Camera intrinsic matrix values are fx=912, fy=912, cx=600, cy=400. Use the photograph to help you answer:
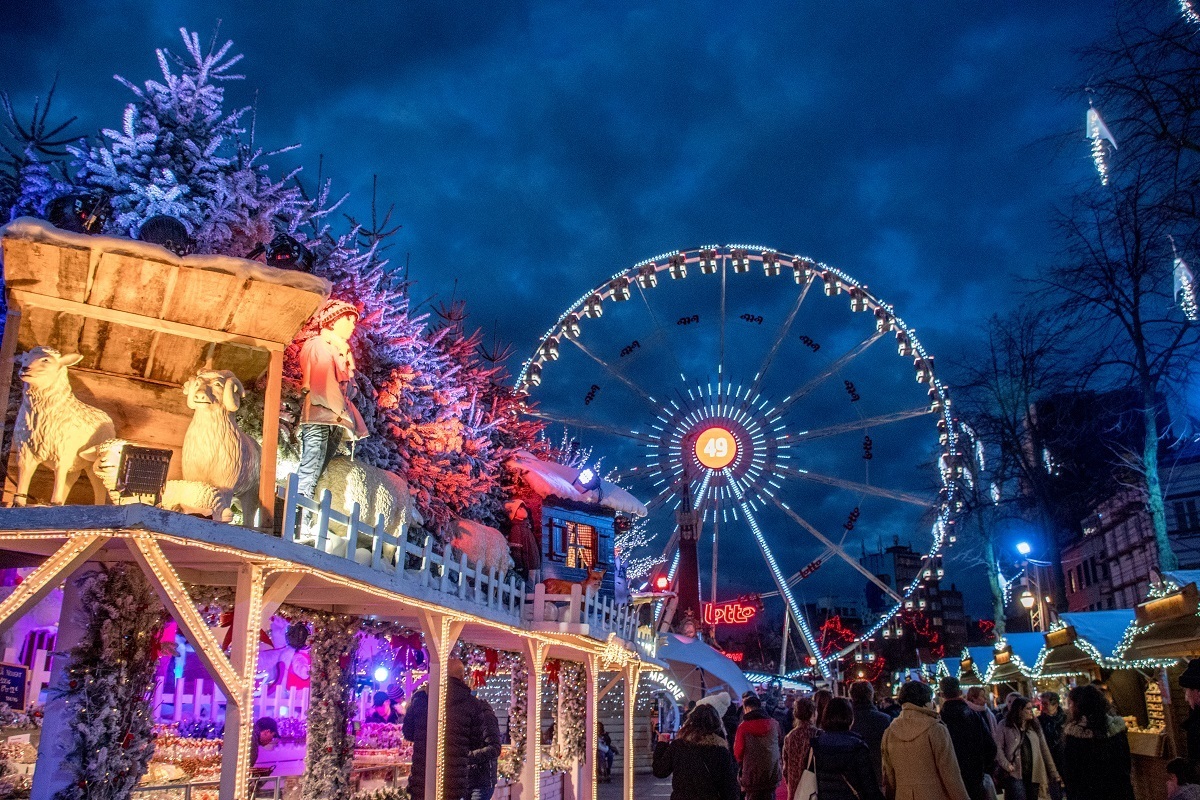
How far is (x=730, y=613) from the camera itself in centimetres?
3703

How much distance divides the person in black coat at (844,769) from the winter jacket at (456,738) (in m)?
3.86

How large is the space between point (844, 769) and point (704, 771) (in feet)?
2.96

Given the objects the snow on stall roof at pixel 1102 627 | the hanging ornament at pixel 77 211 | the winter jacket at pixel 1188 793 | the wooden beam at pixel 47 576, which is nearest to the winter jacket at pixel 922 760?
the winter jacket at pixel 1188 793

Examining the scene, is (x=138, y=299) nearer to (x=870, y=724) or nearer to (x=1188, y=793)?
(x=870, y=724)

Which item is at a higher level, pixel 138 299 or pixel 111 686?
pixel 138 299

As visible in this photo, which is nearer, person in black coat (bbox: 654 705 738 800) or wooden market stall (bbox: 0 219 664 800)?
wooden market stall (bbox: 0 219 664 800)

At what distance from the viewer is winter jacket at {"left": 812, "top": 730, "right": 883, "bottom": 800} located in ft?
18.4

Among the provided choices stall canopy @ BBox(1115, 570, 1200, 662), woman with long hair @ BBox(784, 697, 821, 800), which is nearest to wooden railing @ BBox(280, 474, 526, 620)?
woman with long hair @ BBox(784, 697, 821, 800)

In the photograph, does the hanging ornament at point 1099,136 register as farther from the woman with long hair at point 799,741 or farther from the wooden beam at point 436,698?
the wooden beam at point 436,698

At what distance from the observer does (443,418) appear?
13.9m

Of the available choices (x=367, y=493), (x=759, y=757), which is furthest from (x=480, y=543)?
(x=759, y=757)

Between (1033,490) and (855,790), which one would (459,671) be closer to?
(855,790)

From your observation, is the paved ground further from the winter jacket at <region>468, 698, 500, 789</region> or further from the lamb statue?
the winter jacket at <region>468, 698, 500, 789</region>

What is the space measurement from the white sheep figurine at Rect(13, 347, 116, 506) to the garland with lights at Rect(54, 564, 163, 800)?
0.70m
